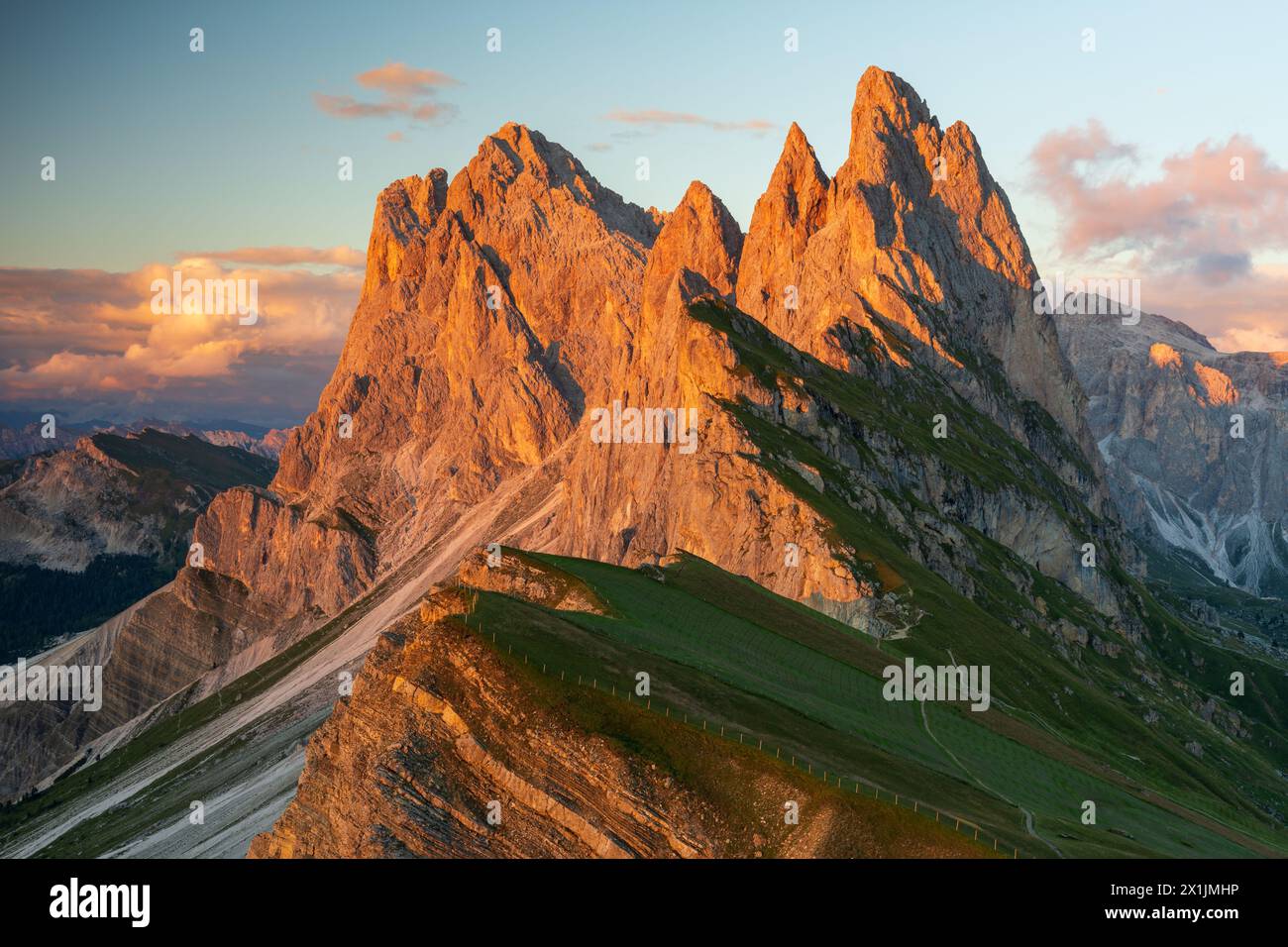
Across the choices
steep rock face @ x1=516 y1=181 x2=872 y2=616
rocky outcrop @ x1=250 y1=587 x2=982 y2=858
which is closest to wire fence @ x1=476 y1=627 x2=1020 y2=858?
rocky outcrop @ x1=250 y1=587 x2=982 y2=858

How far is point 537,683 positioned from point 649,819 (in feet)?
32.6

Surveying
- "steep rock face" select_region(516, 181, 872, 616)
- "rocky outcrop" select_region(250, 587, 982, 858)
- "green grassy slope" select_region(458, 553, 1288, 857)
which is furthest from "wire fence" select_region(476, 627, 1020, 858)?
"steep rock face" select_region(516, 181, 872, 616)

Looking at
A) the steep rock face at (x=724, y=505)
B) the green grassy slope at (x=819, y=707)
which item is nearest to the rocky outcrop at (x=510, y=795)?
the green grassy slope at (x=819, y=707)

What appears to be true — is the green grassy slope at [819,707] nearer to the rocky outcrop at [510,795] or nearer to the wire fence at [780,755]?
the wire fence at [780,755]

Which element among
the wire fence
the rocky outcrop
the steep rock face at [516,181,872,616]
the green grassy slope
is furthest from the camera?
the steep rock face at [516,181,872,616]

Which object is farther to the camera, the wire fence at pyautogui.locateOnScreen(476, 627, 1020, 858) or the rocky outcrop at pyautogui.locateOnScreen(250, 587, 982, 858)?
the wire fence at pyautogui.locateOnScreen(476, 627, 1020, 858)

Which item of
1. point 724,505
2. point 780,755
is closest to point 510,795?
point 780,755

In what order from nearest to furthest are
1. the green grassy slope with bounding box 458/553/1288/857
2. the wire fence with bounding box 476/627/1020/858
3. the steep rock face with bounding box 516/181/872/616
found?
the wire fence with bounding box 476/627/1020/858
the green grassy slope with bounding box 458/553/1288/857
the steep rock face with bounding box 516/181/872/616

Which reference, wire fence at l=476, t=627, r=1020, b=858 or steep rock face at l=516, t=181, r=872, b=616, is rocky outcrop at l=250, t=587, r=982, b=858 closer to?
wire fence at l=476, t=627, r=1020, b=858

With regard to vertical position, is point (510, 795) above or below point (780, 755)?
below

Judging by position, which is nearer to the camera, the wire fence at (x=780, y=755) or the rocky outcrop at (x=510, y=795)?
the rocky outcrop at (x=510, y=795)

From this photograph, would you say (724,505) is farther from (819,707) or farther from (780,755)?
(780,755)

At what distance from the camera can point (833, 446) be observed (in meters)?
177
